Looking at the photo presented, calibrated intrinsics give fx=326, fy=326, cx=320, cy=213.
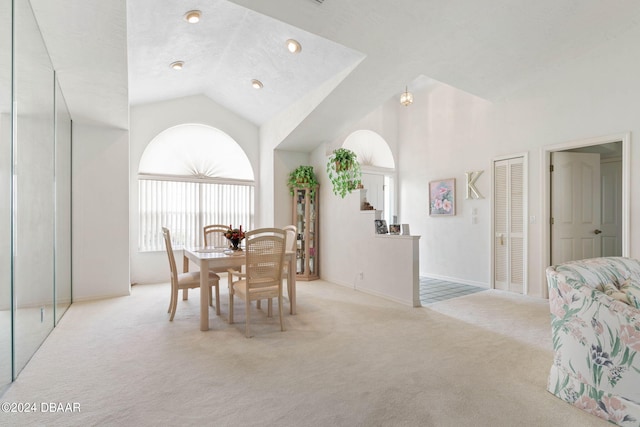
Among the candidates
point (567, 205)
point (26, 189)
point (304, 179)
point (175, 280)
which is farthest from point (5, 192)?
point (567, 205)

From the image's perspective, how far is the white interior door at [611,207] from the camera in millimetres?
4988

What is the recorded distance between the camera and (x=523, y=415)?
6.23 ft

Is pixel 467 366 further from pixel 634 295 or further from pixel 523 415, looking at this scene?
pixel 634 295

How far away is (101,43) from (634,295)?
14.5ft

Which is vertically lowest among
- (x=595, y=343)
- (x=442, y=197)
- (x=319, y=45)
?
(x=595, y=343)

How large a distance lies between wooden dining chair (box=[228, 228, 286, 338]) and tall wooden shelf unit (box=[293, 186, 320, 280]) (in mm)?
2536

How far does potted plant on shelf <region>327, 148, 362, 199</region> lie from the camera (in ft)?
17.3

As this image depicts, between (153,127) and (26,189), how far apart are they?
11.1 feet

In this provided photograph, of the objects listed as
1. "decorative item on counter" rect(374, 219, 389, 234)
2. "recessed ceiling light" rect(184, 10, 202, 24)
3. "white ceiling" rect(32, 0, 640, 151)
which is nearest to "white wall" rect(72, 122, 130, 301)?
"white ceiling" rect(32, 0, 640, 151)

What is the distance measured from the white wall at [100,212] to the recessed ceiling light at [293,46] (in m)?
2.71

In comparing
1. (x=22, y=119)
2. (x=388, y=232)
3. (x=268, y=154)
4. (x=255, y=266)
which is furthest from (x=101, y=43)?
(x=388, y=232)

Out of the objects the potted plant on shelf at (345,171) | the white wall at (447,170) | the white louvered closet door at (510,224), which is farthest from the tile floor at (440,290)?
→ the potted plant on shelf at (345,171)

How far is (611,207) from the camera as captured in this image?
17.6 ft

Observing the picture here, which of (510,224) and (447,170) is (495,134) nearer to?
(447,170)
